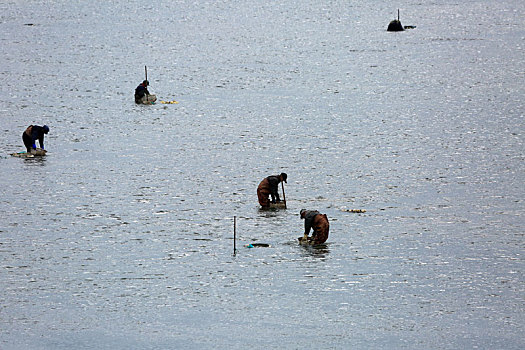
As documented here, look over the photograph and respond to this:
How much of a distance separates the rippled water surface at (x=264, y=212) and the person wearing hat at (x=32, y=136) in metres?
0.89

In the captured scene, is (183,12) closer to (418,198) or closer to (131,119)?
(131,119)

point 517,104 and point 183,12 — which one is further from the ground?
point 183,12

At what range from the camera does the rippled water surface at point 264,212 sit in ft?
84.5

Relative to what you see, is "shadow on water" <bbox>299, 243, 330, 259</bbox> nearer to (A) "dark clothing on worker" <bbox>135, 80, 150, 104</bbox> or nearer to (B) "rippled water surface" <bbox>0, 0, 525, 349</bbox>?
(B) "rippled water surface" <bbox>0, 0, 525, 349</bbox>

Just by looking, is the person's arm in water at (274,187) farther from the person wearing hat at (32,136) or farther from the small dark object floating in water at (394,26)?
the small dark object floating in water at (394,26)

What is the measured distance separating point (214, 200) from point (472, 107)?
97.5 ft

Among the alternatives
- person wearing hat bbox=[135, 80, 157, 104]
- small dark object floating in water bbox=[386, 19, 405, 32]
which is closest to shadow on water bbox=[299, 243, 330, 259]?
person wearing hat bbox=[135, 80, 157, 104]

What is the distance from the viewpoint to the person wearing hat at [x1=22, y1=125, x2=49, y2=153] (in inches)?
1757

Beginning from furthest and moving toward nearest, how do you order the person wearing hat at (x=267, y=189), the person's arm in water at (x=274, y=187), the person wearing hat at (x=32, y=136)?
the person wearing hat at (x=32, y=136) < the person wearing hat at (x=267, y=189) < the person's arm in water at (x=274, y=187)

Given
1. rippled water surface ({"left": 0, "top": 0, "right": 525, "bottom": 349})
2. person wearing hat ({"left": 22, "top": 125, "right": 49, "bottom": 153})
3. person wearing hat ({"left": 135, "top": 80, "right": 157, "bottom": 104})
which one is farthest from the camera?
person wearing hat ({"left": 135, "top": 80, "right": 157, "bottom": 104})

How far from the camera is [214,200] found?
38.8 meters

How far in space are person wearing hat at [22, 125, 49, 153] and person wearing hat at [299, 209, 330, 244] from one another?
1692 centimetres

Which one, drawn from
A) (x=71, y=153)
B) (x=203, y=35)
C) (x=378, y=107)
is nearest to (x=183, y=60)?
(x=203, y=35)

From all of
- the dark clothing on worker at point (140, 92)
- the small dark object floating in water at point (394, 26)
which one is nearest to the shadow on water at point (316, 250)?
the dark clothing on worker at point (140, 92)
